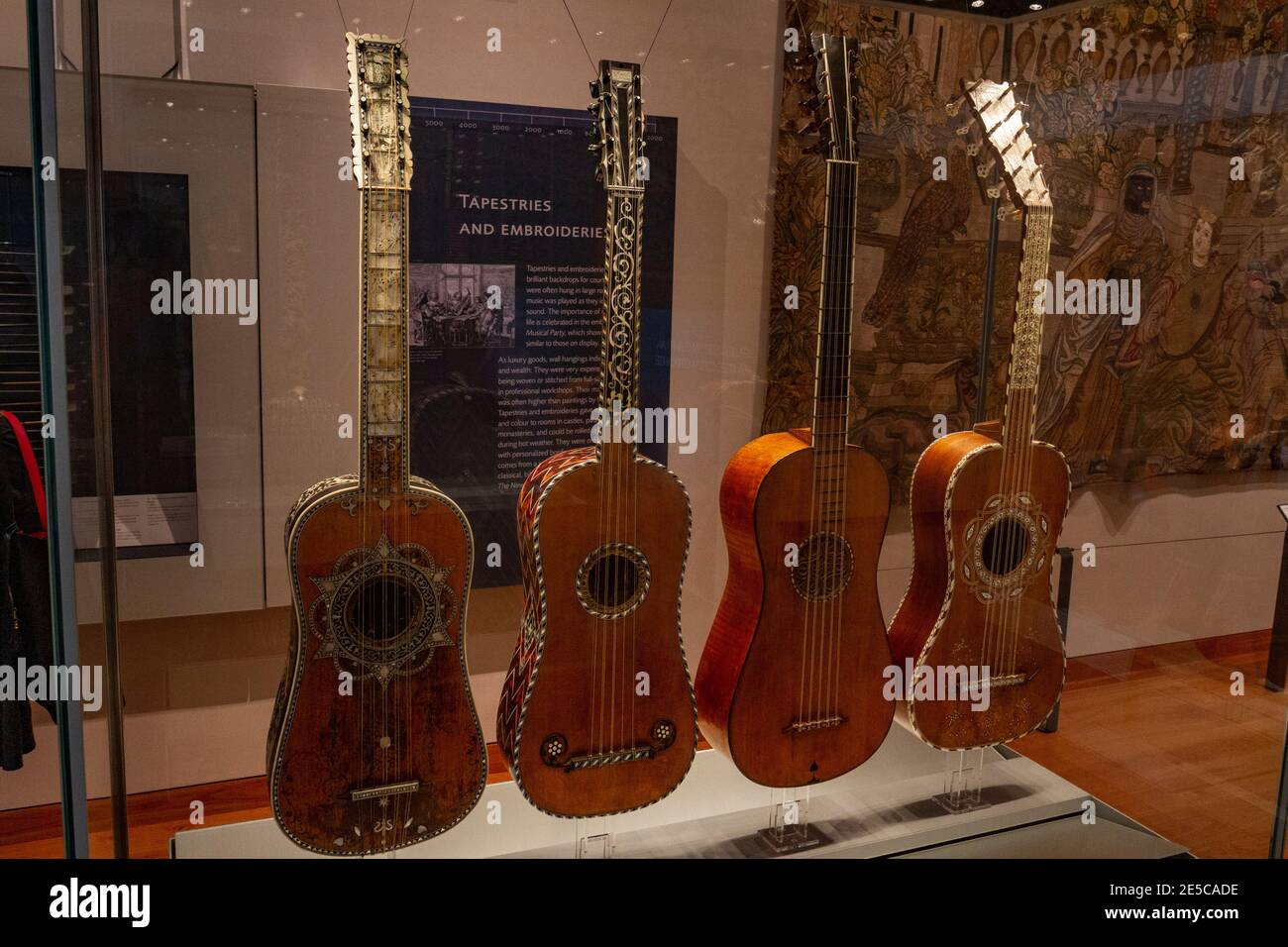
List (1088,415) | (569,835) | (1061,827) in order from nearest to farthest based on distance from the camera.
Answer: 1. (569,835)
2. (1061,827)
3. (1088,415)

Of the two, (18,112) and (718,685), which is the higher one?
(18,112)

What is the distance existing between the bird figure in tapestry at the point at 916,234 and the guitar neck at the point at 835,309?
18.7 inches

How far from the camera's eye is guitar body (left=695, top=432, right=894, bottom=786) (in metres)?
2.02

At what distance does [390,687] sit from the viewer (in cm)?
185

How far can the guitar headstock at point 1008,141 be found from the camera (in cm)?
221

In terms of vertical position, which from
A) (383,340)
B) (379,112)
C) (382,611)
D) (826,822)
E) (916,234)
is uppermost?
(379,112)

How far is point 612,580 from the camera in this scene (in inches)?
76.0

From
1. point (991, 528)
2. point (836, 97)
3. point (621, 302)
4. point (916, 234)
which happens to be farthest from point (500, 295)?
point (991, 528)

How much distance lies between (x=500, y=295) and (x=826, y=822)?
4.23 ft

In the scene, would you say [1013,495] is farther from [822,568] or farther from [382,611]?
[382,611]

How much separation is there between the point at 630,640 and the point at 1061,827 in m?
1.15

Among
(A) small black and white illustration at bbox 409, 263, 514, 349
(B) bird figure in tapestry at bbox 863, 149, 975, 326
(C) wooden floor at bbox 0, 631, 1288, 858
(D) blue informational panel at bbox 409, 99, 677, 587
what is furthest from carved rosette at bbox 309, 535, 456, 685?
(B) bird figure in tapestry at bbox 863, 149, 975, 326
